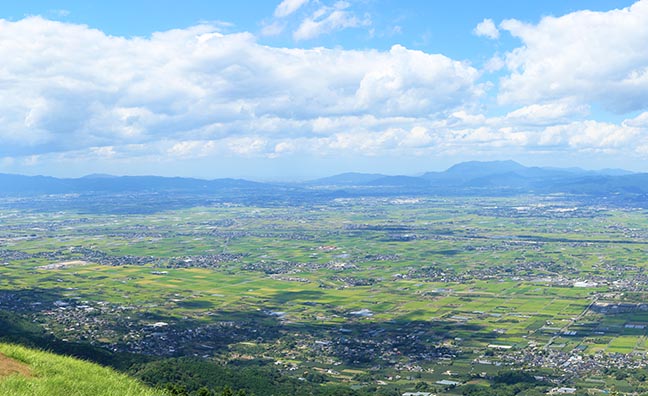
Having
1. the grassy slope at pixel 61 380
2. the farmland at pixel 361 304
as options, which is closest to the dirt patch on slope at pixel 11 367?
the grassy slope at pixel 61 380

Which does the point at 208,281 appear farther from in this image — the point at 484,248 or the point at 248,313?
the point at 484,248

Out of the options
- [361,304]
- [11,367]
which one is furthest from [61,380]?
[361,304]

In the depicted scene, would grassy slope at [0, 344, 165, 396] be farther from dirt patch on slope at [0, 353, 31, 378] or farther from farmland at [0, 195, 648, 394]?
farmland at [0, 195, 648, 394]

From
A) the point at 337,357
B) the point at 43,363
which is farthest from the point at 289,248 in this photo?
the point at 43,363

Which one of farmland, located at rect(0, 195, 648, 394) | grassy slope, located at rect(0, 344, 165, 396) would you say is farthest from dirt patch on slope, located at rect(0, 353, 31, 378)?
farmland, located at rect(0, 195, 648, 394)

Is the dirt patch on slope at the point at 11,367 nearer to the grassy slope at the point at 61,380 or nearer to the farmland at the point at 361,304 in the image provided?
the grassy slope at the point at 61,380

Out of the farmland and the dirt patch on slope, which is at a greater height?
the dirt patch on slope
